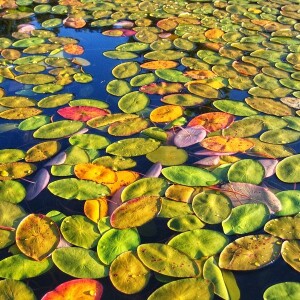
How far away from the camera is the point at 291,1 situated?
409 cm

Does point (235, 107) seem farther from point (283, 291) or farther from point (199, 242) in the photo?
point (283, 291)

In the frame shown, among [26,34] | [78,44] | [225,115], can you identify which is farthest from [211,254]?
[26,34]

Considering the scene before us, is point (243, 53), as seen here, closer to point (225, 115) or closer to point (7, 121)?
point (225, 115)

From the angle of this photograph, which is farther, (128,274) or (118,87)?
(118,87)

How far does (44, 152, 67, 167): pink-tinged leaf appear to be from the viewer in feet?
6.61

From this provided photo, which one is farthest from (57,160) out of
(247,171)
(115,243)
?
(247,171)

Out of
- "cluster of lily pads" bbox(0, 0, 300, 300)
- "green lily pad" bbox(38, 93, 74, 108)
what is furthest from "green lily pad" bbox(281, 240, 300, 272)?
"green lily pad" bbox(38, 93, 74, 108)

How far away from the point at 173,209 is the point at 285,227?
450 mm

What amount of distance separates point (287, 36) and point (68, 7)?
193 centimetres

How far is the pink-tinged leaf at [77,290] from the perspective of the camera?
144cm

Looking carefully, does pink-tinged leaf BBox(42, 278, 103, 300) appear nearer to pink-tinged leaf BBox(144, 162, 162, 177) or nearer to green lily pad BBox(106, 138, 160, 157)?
pink-tinged leaf BBox(144, 162, 162, 177)

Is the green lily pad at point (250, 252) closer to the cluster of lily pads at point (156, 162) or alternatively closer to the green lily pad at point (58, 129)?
the cluster of lily pads at point (156, 162)

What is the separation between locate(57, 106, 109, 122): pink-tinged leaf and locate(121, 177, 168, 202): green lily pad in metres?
0.61

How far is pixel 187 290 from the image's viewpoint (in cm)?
146
